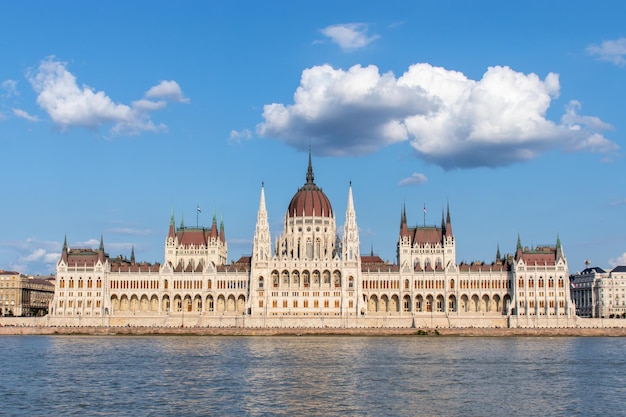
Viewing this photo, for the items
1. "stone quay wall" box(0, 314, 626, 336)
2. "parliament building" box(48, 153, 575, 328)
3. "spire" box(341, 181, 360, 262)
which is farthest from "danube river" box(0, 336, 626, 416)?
"spire" box(341, 181, 360, 262)

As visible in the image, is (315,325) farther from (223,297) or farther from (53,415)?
(53,415)

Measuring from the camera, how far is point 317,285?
15362cm

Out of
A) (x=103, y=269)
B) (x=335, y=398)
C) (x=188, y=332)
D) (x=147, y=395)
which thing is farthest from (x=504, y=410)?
(x=103, y=269)

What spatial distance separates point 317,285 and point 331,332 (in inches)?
777

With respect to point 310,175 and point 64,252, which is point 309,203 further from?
point 64,252

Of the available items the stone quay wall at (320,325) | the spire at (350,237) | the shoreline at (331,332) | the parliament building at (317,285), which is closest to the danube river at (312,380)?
the shoreline at (331,332)

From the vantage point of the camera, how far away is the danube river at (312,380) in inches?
2061

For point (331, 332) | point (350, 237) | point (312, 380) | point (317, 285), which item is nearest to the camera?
point (312, 380)

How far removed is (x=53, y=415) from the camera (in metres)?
49.5

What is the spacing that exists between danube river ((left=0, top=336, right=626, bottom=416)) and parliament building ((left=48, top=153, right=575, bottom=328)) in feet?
152

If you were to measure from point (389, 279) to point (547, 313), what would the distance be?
2681cm

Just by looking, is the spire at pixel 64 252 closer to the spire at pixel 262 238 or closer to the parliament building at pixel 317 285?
the parliament building at pixel 317 285

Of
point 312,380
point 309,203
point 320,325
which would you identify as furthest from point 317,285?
point 312,380

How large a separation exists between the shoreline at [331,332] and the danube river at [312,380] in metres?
29.8
